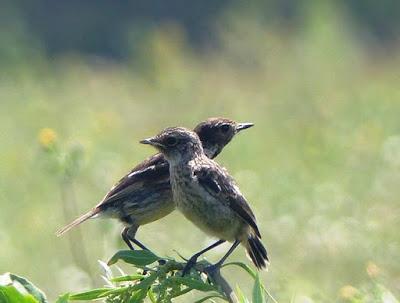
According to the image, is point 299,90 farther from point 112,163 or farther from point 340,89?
point 112,163

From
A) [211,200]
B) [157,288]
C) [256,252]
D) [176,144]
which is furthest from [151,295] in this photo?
[176,144]

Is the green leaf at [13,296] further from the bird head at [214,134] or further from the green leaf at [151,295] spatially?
the bird head at [214,134]

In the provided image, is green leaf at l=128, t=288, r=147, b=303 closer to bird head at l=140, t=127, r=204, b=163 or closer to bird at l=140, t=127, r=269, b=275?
bird at l=140, t=127, r=269, b=275

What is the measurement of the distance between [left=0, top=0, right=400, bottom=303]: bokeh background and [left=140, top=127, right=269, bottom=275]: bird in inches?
18.9

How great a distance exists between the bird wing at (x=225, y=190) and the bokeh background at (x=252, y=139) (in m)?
0.59

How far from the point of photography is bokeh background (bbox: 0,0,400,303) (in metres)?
8.56

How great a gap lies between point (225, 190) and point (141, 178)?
5.37 feet

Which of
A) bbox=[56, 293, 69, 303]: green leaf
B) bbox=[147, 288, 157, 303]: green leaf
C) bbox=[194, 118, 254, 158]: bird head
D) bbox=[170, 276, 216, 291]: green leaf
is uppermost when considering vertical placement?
bbox=[194, 118, 254, 158]: bird head

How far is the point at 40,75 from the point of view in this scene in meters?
20.3

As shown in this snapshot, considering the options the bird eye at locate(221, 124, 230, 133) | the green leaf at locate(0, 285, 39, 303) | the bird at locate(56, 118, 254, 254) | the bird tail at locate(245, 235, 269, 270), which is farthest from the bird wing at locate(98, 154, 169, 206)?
the green leaf at locate(0, 285, 39, 303)

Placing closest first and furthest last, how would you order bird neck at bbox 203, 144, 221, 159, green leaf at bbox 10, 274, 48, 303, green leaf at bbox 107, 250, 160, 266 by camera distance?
green leaf at bbox 10, 274, 48, 303 → green leaf at bbox 107, 250, 160, 266 → bird neck at bbox 203, 144, 221, 159

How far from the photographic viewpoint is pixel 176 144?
21.0 feet

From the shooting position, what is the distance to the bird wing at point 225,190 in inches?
221

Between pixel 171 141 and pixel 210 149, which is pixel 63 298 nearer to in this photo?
pixel 171 141
